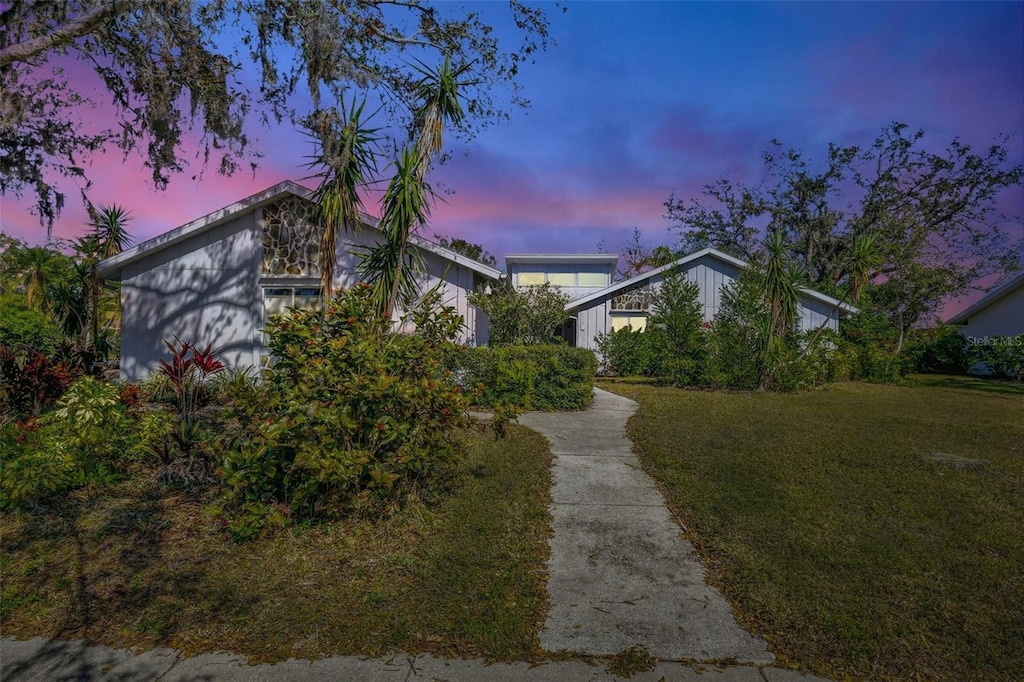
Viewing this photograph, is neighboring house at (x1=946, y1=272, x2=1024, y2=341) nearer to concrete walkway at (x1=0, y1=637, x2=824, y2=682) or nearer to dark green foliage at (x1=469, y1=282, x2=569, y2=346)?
dark green foliage at (x1=469, y1=282, x2=569, y2=346)

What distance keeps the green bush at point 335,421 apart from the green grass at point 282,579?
305 millimetres

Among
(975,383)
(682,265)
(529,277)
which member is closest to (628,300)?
(682,265)

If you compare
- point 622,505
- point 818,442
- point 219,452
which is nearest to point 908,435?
point 818,442

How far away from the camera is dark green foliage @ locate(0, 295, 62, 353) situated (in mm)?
14055

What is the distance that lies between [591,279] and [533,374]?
18.2m

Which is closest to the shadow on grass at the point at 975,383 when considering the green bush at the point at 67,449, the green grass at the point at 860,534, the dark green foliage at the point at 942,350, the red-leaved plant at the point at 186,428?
the dark green foliage at the point at 942,350

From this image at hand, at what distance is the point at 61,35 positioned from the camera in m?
9.48

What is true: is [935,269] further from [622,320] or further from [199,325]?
[199,325]

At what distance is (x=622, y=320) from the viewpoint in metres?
21.6

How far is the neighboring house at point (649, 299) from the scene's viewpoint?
67.2ft

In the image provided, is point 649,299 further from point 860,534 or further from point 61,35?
point 61,35

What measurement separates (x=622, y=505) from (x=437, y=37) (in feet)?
31.8

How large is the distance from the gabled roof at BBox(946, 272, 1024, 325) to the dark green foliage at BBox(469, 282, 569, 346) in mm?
20308

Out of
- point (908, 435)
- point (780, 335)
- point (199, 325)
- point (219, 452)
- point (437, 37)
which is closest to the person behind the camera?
point (219, 452)
